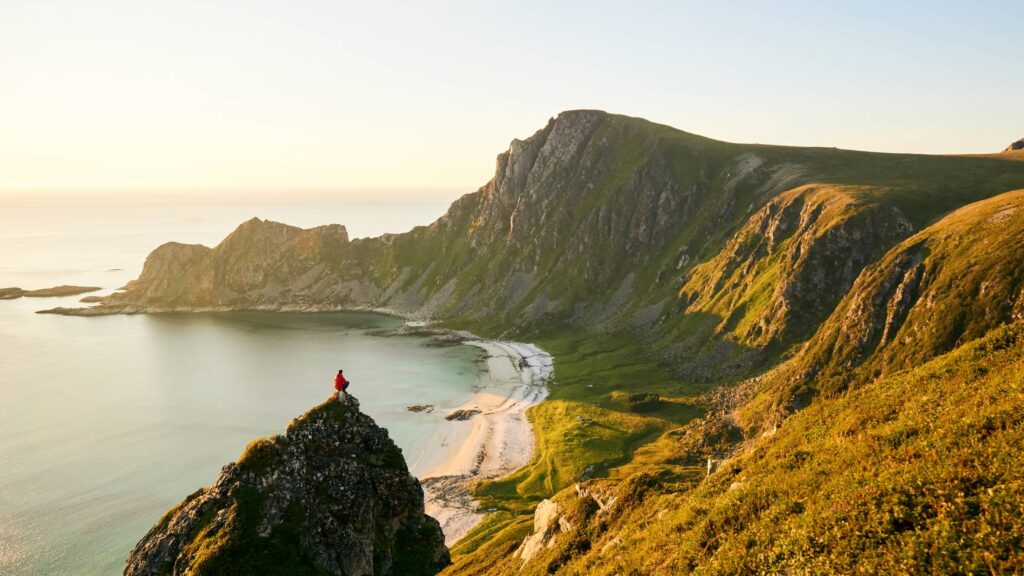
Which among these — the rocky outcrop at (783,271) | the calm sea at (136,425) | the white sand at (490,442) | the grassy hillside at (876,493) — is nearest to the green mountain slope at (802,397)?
the grassy hillside at (876,493)

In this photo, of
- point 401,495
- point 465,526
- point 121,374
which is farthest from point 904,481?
point 121,374

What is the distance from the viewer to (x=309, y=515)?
37.4m

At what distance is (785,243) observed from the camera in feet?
488

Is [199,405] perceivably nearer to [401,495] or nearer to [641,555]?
[401,495]

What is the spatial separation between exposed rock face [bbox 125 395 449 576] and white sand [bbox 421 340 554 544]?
3888cm

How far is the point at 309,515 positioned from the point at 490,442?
83892 mm

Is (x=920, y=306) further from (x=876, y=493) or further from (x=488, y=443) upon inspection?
(x=876, y=493)

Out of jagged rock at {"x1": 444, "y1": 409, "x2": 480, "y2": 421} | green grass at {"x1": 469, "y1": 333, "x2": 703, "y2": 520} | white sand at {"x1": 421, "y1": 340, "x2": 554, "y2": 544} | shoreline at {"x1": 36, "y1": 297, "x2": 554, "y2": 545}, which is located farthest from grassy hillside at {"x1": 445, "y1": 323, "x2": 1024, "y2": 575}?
jagged rock at {"x1": 444, "y1": 409, "x2": 480, "y2": 421}

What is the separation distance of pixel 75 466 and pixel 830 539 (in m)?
131

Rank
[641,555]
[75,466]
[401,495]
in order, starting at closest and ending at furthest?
[641,555]
[401,495]
[75,466]

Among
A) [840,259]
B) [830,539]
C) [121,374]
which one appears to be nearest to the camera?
[830,539]

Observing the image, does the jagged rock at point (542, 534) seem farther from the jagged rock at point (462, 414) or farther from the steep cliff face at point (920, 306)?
the jagged rock at point (462, 414)

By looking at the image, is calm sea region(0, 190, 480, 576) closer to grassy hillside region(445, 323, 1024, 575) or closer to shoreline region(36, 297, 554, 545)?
shoreline region(36, 297, 554, 545)

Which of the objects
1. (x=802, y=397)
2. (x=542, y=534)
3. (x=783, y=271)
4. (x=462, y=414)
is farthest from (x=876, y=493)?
(x=783, y=271)
